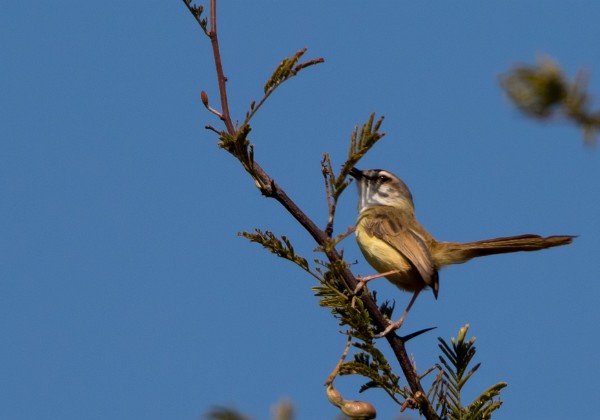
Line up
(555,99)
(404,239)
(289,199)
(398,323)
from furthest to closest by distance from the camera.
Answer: (404,239), (398,323), (289,199), (555,99)

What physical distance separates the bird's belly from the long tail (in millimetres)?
542

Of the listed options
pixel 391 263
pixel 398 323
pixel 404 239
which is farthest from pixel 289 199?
pixel 404 239

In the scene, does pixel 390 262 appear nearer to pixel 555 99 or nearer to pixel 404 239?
pixel 404 239

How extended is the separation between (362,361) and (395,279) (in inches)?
102

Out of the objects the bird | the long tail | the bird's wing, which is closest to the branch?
the long tail

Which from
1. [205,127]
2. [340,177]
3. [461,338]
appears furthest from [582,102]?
[461,338]

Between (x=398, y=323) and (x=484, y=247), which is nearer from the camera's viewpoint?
(x=398, y=323)

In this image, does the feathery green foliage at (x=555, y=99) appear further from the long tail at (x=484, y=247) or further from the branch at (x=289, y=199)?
the long tail at (x=484, y=247)

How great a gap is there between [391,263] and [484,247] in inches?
29.5

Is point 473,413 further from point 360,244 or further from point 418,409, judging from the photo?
point 360,244

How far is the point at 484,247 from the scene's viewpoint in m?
5.79

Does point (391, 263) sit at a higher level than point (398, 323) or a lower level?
higher

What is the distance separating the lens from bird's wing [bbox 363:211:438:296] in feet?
18.4

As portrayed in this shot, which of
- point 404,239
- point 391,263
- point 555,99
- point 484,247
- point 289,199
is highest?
point 404,239
